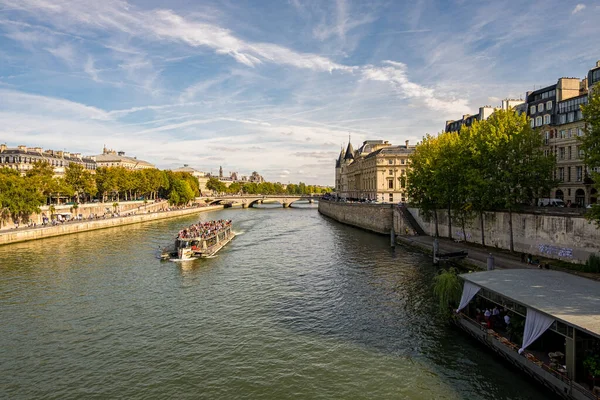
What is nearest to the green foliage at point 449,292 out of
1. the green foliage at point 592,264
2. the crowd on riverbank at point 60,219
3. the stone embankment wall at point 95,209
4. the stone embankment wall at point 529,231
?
the green foliage at point 592,264

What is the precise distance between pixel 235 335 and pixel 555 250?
29.1m

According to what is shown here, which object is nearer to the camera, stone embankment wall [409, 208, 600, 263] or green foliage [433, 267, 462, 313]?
green foliage [433, 267, 462, 313]

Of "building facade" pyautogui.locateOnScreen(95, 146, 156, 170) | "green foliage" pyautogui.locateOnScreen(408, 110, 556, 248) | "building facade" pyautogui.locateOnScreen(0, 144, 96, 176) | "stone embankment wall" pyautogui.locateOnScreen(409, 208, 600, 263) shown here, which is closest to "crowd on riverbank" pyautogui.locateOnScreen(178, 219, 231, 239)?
"green foliage" pyautogui.locateOnScreen(408, 110, 556, 248)

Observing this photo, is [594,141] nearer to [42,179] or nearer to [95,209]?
[42,179]

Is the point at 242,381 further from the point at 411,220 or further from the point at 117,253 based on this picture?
the point at 411,220

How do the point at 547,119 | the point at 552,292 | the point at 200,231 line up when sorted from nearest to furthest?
the point at 552,292 → the point at 547,119 → the point at 200,231

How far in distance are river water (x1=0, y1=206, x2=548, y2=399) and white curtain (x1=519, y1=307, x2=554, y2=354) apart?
6.16ft

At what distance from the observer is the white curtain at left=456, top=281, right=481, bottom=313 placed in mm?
20812

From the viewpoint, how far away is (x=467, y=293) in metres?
21.3

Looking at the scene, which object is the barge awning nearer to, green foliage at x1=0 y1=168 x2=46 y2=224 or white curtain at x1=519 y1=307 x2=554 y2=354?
white curtain at x1=519 y1=307 x2=554 y2=354

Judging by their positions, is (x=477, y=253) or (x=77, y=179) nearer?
(x=477, y=253)

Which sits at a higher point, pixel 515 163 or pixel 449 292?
pixel 515 163

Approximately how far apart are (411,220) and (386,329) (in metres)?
39.6

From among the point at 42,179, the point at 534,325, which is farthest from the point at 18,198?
the point at 534,325
